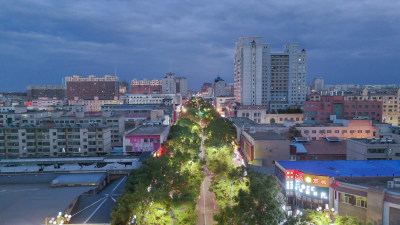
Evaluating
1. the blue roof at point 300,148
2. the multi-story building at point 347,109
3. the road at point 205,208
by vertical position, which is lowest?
the road at point 205,208

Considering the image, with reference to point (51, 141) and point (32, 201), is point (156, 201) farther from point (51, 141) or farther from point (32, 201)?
point (51, 141)

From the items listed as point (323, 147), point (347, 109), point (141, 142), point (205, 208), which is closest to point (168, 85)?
point (347, 109)

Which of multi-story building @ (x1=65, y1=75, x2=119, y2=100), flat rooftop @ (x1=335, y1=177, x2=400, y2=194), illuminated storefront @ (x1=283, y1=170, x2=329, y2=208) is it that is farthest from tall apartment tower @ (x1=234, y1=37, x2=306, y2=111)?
multi-story building @ (x1=65, y1=75, x2=119, y2=100)

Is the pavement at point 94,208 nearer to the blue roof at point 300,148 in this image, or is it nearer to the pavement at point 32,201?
the pavement at point 32,201

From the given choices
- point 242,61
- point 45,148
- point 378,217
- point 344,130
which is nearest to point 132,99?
point 242,61

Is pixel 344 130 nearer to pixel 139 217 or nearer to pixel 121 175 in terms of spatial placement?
pixel 121 175

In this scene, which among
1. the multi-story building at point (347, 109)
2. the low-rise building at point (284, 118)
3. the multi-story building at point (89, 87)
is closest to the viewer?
the multi-story building at point (347, 109)

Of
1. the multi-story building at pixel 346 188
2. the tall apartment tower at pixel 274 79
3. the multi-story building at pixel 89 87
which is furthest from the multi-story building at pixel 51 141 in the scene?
the multi-story building at pixel 89 87
